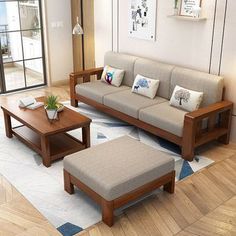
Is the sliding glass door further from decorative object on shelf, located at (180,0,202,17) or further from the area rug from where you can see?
decorative object on shelf, located at (180,0,202,17)

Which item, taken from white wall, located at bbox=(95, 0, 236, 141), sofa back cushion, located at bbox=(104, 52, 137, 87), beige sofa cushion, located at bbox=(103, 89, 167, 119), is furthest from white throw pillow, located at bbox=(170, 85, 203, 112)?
sofa back cushion, located at bbox=(104, 52, 137, 87)

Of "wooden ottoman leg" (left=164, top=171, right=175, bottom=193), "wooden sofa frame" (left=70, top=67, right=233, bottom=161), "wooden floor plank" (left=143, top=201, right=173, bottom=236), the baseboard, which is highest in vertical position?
"wooden sofa frame" (left=70, top=67, right=233, bottom=161)

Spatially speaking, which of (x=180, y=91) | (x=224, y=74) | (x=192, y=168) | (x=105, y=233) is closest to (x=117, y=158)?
(x=105, y=233)

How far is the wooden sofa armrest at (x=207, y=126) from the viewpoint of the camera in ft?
13.0

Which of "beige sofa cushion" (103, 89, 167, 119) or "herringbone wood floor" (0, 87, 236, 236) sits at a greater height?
"beige sofa cushion" (103, 89, 167, 119)

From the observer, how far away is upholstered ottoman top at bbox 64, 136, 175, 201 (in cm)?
303

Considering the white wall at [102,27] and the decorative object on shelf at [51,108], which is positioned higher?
the white wall at [102,27]

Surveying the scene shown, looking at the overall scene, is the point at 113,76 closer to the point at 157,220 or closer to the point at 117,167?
the point at 117,167

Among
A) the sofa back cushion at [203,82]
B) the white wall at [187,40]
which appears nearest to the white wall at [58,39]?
the white wall at [187,40]

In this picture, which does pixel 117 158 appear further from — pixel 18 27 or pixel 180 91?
pixel 18 27

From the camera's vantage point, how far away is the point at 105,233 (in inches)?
118

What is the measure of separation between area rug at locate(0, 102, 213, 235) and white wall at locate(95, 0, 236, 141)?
1.01 m

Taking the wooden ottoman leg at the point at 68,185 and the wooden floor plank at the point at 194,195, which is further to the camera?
the wooden ottoman leg at the point at 68,185

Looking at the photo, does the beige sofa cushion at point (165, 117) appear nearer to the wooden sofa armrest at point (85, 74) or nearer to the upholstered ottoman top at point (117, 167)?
the upholstered ottoman top at point (117, 167)
